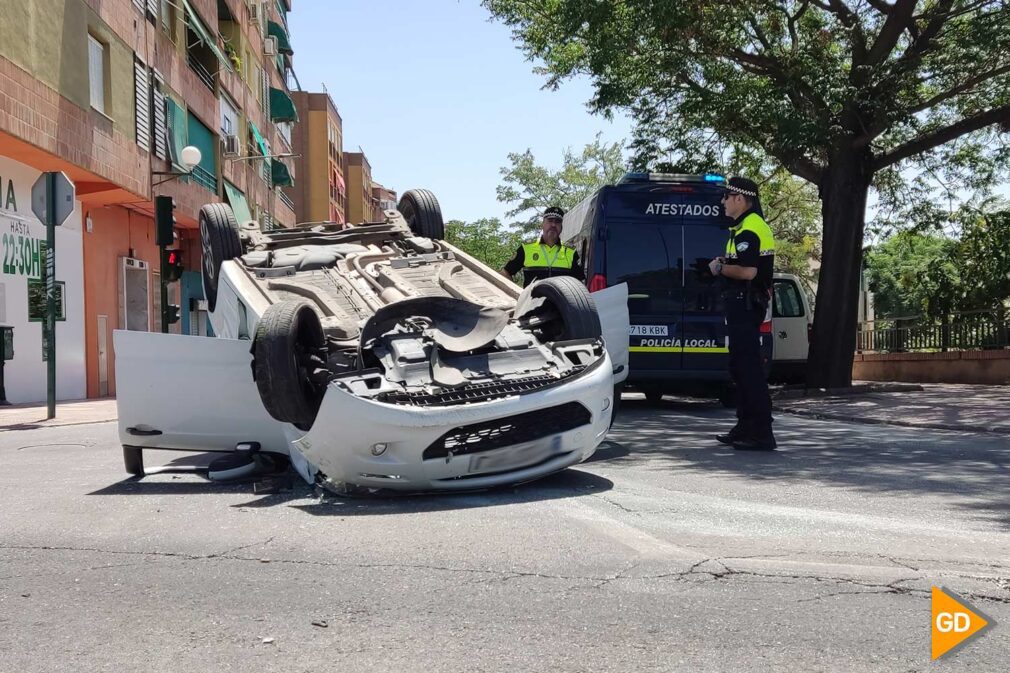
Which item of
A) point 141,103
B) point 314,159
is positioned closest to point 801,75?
point 141,103

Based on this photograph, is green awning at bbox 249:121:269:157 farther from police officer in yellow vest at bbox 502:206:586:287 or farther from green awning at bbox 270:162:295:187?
police officer in yellow vest at bbox 502:206:586:287

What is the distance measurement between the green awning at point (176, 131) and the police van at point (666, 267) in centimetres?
1458

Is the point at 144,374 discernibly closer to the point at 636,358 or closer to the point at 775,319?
the point at 636,358

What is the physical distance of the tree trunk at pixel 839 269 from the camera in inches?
638

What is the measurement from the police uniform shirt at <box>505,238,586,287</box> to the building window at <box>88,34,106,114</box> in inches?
470

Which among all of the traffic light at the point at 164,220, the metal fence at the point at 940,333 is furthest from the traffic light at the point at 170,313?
the metal fence at the point at 940,333

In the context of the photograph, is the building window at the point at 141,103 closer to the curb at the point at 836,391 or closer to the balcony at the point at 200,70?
the balcony at the point at 200,70

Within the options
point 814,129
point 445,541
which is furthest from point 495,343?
point 814,129

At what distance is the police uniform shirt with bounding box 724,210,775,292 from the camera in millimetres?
7641

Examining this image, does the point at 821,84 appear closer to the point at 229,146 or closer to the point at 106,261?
the point at 106,261

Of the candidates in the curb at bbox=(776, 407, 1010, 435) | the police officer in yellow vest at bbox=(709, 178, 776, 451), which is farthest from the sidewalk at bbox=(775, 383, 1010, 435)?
the police officer in yellow vest at bbox=(709, 178, 776, 451)

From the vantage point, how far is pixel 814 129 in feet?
47.5

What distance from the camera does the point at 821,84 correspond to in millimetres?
14867

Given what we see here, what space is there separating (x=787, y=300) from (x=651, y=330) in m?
5.93
